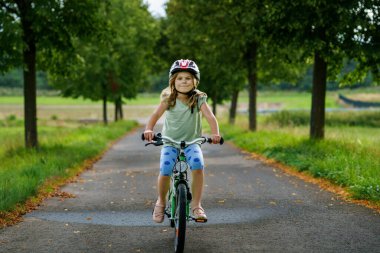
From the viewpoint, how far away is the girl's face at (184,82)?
6.11 meters

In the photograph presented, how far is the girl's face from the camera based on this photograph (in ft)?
20.0

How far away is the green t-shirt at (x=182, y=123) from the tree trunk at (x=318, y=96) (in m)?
11.4

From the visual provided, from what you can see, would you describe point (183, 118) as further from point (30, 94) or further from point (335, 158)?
point (30, 94)

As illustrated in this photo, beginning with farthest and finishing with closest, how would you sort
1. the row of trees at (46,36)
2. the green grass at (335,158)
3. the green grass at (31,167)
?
the row of trees at (46,36), the green grass at (335,158), the green grass at (31,167)

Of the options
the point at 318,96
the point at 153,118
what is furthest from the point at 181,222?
the point at 318,96

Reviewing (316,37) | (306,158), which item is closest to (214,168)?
(306,158)

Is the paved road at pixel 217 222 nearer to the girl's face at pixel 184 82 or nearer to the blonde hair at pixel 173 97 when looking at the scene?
the blonde hair at pixel 173 97

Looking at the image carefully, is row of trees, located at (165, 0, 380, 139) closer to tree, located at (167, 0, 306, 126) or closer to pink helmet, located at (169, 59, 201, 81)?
tree, located at (167, 0, 306, 126)

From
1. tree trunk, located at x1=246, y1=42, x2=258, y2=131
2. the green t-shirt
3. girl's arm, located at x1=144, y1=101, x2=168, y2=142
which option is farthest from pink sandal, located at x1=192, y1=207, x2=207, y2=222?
tree trunk, located at x1=246, y1=42, x2=258, y2=131

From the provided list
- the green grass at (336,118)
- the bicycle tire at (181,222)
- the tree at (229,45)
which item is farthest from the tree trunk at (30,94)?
the green grass at (336,118)

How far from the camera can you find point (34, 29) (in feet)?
48.1

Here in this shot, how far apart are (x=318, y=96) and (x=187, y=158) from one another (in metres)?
11.7

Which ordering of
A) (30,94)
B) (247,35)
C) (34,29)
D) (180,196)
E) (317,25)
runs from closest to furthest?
(180,196)
(34,29)
(317,25)
(30,94)
(247,35)

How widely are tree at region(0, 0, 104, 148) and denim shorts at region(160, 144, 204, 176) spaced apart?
28.8ft
